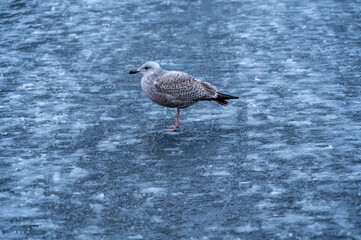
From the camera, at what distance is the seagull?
27.5 ft

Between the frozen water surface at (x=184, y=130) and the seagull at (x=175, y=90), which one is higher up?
the seagull at (x=175, y=90)

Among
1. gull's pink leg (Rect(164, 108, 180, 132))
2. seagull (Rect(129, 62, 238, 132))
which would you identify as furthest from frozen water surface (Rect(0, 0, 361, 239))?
seagull (Rect(129, 62, 238, 132))

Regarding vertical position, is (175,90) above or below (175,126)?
above

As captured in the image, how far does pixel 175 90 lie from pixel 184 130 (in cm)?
64

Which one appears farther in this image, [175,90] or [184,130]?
[184,130]

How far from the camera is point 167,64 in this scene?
11477mm

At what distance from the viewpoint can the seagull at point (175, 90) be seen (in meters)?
8.38

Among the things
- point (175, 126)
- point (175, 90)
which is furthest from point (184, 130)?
point (175, 90)

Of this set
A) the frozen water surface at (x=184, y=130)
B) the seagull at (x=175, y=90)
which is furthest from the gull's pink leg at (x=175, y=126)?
the frozen water surface at (x=184, y=130)

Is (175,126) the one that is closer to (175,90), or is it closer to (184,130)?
(184,130)

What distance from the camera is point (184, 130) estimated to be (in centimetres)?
855

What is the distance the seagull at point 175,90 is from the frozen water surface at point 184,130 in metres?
0.44

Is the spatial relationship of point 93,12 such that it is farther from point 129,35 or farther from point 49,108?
point 49,108

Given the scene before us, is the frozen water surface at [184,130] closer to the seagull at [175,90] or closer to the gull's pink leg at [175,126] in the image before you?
the gull's pink leg at [175,126]
